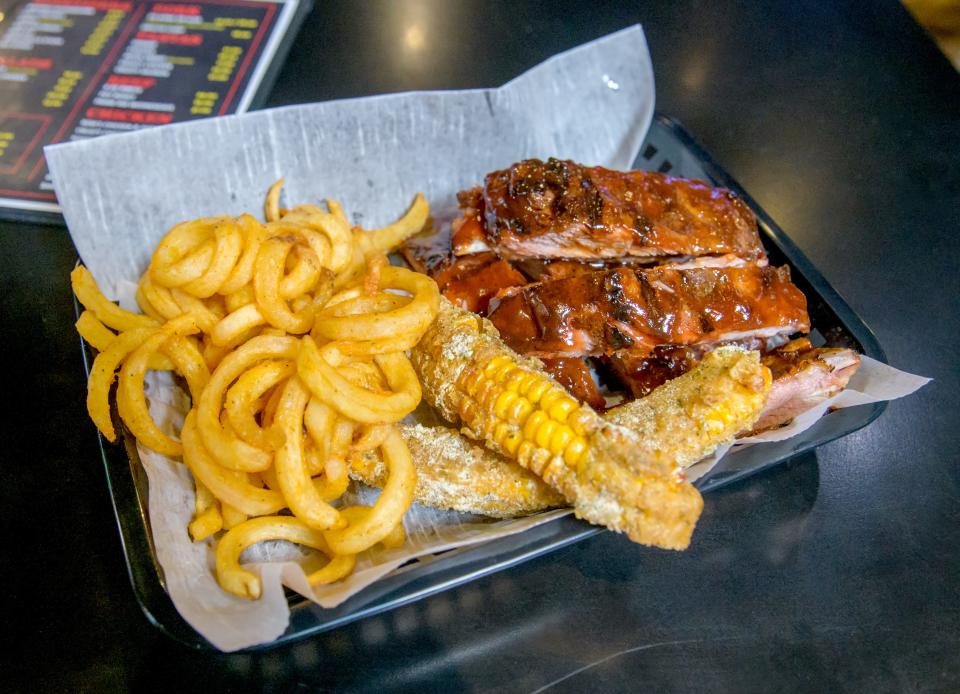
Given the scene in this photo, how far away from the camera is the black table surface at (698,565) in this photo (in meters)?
2.24

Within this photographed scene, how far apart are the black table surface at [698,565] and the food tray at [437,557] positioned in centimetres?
34

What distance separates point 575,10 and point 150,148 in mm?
3136

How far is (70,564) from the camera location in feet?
8.05

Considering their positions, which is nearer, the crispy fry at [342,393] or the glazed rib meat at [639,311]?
the crispy fry at [342,393]

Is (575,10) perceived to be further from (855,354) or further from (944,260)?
(855,354)

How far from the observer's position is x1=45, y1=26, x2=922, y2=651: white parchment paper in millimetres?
2201

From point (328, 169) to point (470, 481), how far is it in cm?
181

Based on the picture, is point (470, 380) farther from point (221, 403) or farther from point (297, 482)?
point (221, 403)

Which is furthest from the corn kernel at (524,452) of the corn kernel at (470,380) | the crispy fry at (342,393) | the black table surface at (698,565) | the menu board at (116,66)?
the menu board at (116,66)

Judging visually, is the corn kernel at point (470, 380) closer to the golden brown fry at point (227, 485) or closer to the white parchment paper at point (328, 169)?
the white parchment paper at point (328, 169)

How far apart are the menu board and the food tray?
189cm

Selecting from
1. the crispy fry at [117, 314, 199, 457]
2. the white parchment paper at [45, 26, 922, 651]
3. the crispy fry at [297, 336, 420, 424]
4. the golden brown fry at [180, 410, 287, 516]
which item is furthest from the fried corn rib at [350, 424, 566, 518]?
the crispy fry at [117, 314, 199, 457]

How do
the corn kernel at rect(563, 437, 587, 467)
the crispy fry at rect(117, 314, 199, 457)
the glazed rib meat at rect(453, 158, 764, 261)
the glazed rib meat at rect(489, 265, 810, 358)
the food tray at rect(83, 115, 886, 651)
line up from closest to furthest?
the food tray at rect(83, 115, 886, 651)
the corn kernel at rect(563, 437, 587, 467)
the crispy fry at rect(117, 314, 199, 457)
the glazed rib meat at rect(489, 265, 810, 358)
the glazed rib meat at rect(453, 158, 764, 261)

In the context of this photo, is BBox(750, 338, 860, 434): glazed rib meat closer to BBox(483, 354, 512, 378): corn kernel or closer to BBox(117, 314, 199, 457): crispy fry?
BBox(483, 354, 512, 378): corn kernel
